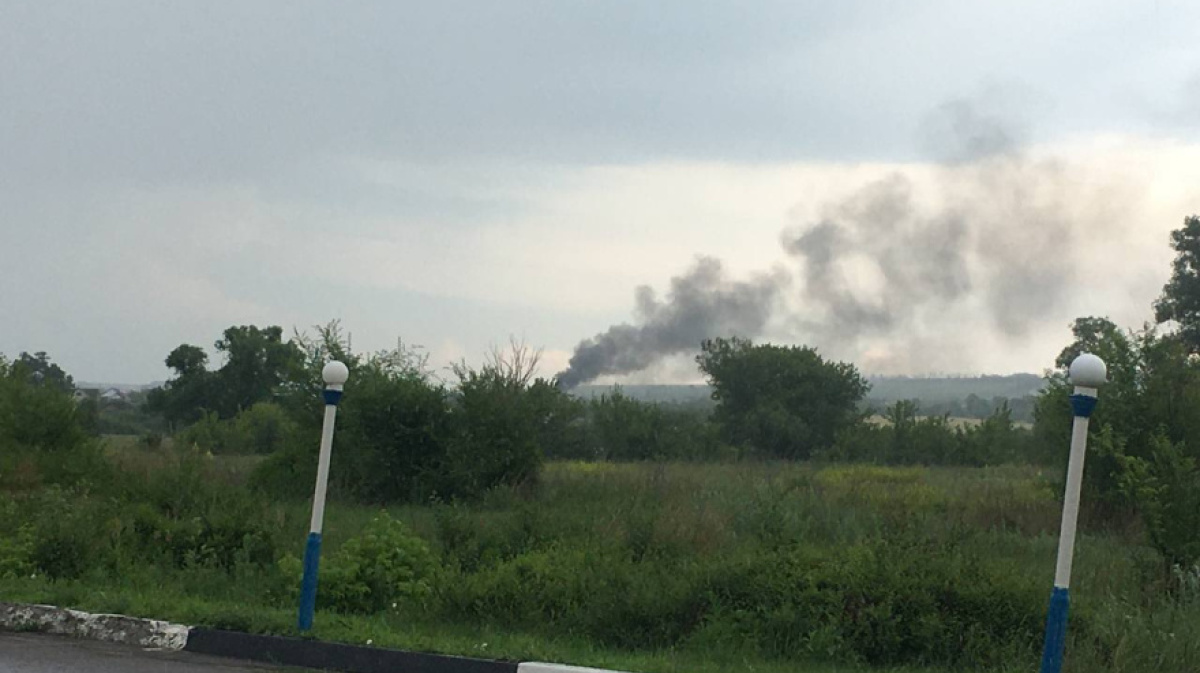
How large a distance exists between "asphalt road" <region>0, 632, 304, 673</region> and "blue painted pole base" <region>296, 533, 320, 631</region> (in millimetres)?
577

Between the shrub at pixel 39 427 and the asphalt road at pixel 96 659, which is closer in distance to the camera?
the asphalt road at pixel 96 659

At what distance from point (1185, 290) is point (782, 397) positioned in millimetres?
23832

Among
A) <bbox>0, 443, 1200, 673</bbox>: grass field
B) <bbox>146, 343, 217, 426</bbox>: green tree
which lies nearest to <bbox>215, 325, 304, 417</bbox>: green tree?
<bbox>146, 343, 217, 426</bbox>: green tree

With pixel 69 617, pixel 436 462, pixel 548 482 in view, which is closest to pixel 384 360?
pixel 436 462

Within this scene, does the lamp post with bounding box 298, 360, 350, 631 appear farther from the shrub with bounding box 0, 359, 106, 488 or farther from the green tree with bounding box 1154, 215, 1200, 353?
the green tree with bounding box 1154, 215, 1200, 353

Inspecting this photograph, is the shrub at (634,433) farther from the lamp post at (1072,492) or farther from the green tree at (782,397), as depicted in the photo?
the lamp post at (1072,492)

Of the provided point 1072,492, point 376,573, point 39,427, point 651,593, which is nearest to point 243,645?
point 376,573

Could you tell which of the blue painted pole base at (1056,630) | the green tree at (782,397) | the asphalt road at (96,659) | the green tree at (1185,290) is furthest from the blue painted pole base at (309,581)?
the green tree at (1185,290)

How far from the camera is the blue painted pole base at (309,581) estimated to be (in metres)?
10.4

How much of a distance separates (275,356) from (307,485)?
51.7 m

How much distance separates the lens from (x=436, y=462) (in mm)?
30000

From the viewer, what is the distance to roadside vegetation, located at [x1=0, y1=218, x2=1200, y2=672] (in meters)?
10.4

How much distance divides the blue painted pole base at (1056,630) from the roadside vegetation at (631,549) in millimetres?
836

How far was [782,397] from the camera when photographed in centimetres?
5975
